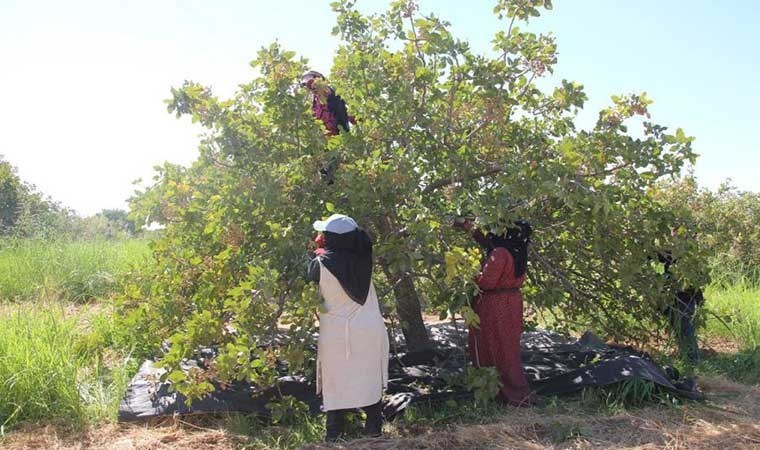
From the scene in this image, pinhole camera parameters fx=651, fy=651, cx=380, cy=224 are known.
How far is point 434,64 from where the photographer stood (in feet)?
14.0

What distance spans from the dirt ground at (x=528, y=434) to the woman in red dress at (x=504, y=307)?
0.78ft

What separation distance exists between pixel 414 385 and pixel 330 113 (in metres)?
1.98

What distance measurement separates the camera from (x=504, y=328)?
14.2 ft

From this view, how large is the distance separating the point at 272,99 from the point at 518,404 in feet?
8.16

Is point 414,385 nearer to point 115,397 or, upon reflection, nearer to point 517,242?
point 517,242

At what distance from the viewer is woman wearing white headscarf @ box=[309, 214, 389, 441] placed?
355 cm

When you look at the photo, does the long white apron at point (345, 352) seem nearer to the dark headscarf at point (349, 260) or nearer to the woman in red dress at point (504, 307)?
the dark headscarf at point (349, 260)

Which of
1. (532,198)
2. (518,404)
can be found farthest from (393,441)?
(532,198)

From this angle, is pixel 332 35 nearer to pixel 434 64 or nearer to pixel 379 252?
pixel 434 64

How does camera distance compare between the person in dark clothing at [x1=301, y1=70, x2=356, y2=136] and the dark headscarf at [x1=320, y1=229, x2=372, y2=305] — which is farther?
the person in dark clothing at [x1=301, y1=70, x2=356, y2=136]

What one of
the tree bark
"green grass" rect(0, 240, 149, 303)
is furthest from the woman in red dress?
"green grass" rect(0, 240, 149, 303)

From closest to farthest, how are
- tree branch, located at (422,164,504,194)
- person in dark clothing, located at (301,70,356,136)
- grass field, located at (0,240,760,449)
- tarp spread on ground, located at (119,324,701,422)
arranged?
grass field, located at (0,240,760,449) → tarp spread on ground, located at (119,324,701,422) → tree branch, located at (422,164,504,194) → person in dark clothing, located at (301,70,356,136)

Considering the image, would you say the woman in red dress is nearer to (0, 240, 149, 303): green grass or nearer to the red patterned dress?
the red patterned dress

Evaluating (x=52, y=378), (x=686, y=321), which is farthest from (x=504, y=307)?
(x=52, y=378)
